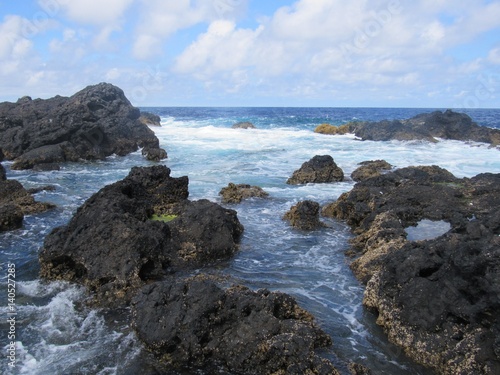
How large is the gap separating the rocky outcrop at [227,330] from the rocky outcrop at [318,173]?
1300 centimetres

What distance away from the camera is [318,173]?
63.5ft

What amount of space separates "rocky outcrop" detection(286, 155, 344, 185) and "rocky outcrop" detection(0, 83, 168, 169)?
1450 cm

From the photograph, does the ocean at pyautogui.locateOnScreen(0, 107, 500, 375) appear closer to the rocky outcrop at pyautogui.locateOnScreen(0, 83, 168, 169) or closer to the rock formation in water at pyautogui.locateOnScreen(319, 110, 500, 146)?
the rocky outcrop at pyautogui.locateOnScreen(0, 83, 168, 169)

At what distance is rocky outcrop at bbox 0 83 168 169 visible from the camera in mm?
26000

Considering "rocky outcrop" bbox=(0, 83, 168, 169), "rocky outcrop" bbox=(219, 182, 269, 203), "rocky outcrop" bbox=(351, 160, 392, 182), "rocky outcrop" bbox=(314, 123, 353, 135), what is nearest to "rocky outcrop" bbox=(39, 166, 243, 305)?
"rocky outcrop" bbox=(219, 182, 269, 203)

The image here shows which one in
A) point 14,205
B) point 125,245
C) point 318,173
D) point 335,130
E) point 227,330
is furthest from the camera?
point 335,130

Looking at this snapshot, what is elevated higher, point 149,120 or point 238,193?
point 149,120

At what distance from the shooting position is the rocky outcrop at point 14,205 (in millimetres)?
11703

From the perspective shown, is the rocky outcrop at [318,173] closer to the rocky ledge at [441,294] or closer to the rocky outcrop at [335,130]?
the rocky ledge at [441,294]

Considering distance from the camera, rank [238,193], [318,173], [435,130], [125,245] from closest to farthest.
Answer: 1. [125,245]
2. [238,193]
3. [318,173]
4. [435,130]

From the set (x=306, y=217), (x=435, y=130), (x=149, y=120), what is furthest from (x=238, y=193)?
(x=149, y=120)

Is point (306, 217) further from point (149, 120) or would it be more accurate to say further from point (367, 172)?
point (149, 120)

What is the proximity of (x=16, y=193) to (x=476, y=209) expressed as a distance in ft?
50.4

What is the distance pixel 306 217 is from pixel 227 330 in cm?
677
